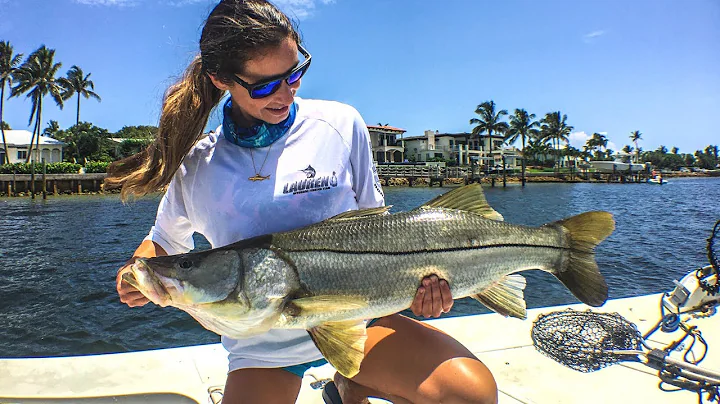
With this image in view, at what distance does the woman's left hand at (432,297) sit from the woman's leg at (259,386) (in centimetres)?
83

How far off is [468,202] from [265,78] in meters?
1.29

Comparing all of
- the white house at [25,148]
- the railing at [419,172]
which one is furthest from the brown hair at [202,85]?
the white house at [25,148]

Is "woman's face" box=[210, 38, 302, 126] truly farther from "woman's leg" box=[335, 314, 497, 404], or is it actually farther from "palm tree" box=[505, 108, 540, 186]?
"palm tree" box=[505, 108, 540, 186]

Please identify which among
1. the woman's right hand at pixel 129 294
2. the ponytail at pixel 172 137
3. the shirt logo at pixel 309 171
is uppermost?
the ponytail at pixel 172 137

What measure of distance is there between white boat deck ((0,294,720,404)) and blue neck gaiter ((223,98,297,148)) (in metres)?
2.00

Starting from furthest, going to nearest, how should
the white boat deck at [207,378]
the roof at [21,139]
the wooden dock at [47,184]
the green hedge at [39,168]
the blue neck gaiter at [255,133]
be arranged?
1. the roof at [21,139]
2. the green hedge at [39,168]
3. the wooden dock at [47,184]
4. the white boat deck at [207,378]
5. the blue neck gaiter at [255,133]

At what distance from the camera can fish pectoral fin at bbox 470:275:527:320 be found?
242cm

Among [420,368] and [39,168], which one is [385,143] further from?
[420,368]

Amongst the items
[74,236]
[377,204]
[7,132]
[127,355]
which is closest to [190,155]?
[377,204]

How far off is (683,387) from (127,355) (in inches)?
180

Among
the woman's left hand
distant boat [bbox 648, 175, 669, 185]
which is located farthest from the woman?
Result: distant boat [bbox 648, 175, 669, 185]

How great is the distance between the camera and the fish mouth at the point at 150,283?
6.35ft

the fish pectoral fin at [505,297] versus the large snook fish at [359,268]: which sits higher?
the large snook fish at [359,268]

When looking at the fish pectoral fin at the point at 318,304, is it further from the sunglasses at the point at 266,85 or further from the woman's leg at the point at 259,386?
the sunglasses at the point at 266,85
